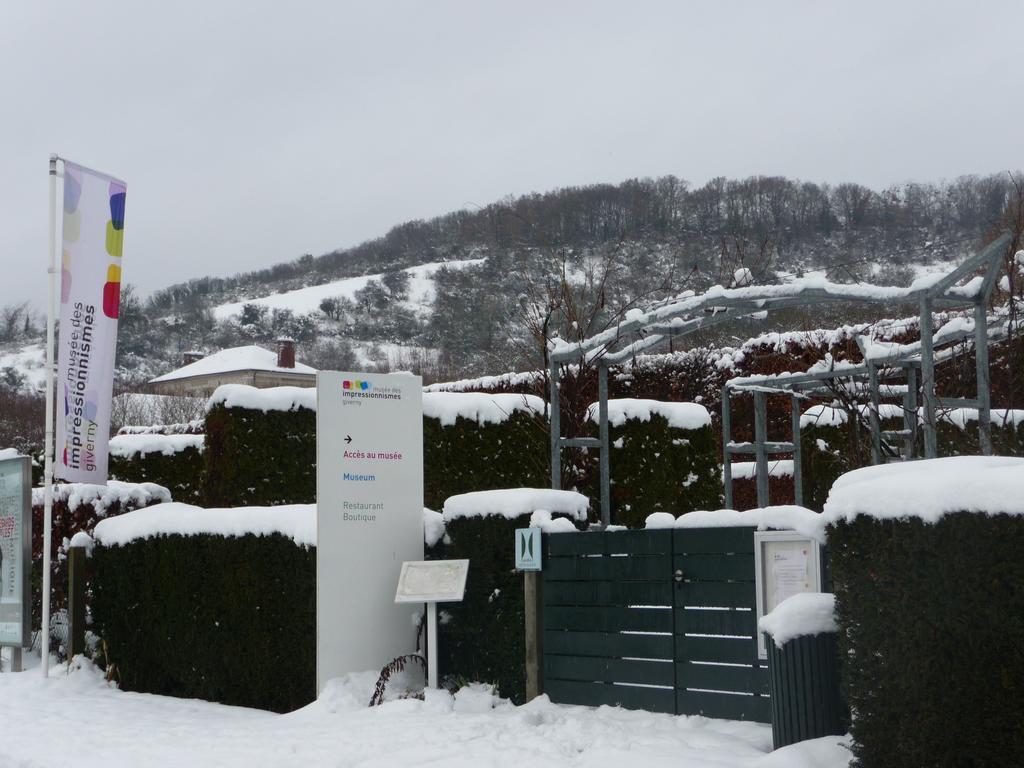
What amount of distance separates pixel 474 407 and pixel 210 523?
15.1 feet

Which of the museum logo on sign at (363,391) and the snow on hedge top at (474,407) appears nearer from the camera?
the museum logo on sign at (363,391)

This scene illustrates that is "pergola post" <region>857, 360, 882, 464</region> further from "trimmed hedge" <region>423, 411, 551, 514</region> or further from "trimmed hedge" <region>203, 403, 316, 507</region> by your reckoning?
"trimmed hedge" <region>203, 403, 316, 507</region>

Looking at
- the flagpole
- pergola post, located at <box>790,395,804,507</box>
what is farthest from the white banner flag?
→ pergola post, located at <box>790,395,804,507</box>

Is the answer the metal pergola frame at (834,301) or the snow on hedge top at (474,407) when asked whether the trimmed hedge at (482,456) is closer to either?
the snow on hedge top at (474,407)

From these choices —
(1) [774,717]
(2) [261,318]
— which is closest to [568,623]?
(1) [774,717]

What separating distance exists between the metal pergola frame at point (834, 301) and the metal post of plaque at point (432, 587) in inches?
53.5

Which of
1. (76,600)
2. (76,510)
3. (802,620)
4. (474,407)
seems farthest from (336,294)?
(802,620)

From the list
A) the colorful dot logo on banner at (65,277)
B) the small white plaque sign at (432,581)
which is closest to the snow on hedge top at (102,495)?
the colorful dot logo on banner at (65,277)

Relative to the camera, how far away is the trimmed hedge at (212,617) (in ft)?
32.8

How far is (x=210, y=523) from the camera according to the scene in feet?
35.7

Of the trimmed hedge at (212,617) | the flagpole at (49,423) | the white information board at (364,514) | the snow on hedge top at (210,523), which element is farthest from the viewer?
the flagpole at (49,423)

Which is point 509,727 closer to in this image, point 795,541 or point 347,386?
point 795,541

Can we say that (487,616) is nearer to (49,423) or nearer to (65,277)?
(49,423)

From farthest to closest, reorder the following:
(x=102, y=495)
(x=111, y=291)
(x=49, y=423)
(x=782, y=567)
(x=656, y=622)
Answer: (x=102, y=495)
(x=111, y=291)
(x=49, y=423)
(x=656, y=622)
(x=782, y=567)
